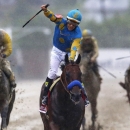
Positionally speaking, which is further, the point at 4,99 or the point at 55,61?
the point at 4,99

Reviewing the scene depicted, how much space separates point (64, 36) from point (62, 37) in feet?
0.18

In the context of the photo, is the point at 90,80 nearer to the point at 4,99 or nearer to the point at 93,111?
the point at 93,111

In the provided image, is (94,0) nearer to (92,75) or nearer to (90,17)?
(90,17)

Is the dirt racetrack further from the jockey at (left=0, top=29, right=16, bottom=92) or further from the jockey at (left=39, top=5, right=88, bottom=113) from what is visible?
the jockey at (left=39, top=5, right=88, bottom=113)

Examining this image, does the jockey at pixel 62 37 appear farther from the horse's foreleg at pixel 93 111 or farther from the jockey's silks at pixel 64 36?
the horse's foreleg at pixel 93 111

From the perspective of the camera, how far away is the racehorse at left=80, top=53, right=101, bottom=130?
13.9m

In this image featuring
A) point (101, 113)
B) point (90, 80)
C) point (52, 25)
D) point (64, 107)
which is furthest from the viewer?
point (52, 25)

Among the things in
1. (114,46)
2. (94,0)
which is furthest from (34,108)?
(94,0)

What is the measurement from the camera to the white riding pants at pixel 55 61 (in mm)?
9344

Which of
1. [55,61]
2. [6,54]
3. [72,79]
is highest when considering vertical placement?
[6,54]

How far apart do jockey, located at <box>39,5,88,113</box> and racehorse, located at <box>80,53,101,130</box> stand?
14.4 feet

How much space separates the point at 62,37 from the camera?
364 inches

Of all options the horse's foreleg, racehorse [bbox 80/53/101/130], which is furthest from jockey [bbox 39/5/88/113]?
the horse's foreleg

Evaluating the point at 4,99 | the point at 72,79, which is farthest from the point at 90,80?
the point at 72,79
